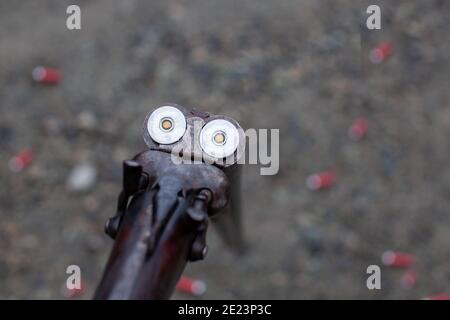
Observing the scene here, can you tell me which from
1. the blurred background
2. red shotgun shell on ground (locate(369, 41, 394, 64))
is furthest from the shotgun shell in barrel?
red shotgun shell on ground (locate(369, 41, 394, 64))

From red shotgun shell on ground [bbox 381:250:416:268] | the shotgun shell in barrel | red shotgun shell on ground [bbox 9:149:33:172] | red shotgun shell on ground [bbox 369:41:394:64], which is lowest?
the shotgun shell in barrel

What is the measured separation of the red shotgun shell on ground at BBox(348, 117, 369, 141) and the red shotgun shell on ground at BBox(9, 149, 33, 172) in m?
2.72

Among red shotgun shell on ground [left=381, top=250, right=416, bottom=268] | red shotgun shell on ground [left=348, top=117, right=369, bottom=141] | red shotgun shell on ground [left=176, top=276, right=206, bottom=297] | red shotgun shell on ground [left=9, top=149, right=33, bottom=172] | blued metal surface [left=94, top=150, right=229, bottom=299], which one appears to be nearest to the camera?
blued metal surface [left=94, top=150, right=229, bottom=299]

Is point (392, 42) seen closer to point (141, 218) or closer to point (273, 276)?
point (273, 276)

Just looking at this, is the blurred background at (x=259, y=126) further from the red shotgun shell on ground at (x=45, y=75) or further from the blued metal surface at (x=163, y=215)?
the blued metal surface at (x=163, y=215)

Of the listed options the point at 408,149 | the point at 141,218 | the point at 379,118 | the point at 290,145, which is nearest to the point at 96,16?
the point at 290,145

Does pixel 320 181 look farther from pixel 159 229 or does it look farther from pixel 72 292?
pixel 159 229

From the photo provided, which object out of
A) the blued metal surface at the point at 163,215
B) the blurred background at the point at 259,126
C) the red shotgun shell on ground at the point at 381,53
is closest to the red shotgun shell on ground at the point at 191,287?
the blurred background at the point at 259,126

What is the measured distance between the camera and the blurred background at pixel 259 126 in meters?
4.70

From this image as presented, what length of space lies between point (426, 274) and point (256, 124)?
6.09 feet

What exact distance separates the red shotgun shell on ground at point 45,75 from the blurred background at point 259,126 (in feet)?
0.18

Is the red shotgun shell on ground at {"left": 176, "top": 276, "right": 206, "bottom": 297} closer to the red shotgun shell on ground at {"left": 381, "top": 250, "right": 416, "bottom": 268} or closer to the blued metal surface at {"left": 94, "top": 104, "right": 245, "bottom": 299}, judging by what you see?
the red shotgun shell on ground at {"left": 381, "top": 250, "right": 416, "bottom": 268}

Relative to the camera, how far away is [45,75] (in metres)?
5.02

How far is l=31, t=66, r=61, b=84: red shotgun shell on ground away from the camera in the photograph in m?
5.02
